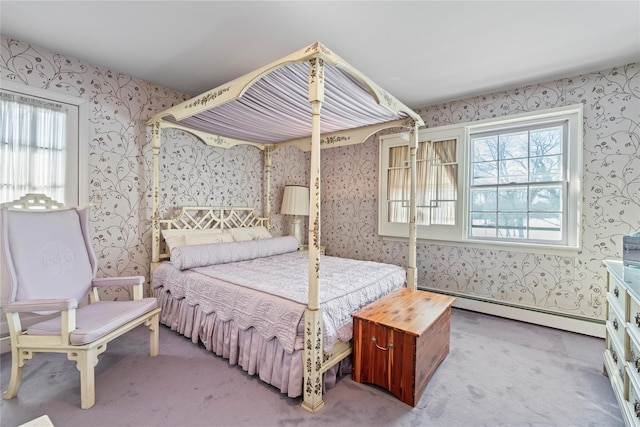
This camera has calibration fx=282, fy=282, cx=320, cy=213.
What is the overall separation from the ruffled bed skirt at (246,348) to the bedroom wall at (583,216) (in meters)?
2.15

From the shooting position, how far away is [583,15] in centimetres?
195

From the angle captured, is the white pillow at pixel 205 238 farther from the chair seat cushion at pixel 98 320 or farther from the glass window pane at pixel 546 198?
the glass window pane at pixel 546 198

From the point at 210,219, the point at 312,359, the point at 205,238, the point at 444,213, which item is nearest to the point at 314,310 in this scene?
the point at 312,359

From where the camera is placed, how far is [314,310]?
1.68 m

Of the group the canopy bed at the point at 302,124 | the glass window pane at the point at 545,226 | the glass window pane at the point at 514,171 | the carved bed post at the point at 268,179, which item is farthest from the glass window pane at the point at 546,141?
the carved bed post at the point at 268,179

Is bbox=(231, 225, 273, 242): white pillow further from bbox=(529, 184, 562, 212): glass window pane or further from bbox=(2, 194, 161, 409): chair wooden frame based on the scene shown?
bbox=(529, 184, 562, 212): glass window pane

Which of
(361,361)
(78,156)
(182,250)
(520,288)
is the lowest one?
(361,361)

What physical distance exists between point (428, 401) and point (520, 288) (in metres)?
2.05

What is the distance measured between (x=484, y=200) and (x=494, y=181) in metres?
0.24

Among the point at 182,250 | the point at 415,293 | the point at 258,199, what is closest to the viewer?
the point at 415,293

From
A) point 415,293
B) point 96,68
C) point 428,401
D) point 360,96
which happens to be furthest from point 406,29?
point 96,68

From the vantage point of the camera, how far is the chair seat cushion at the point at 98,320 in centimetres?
168

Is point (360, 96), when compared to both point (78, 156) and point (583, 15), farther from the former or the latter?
point (78, 156)

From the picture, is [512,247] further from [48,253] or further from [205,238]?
[48,253]
